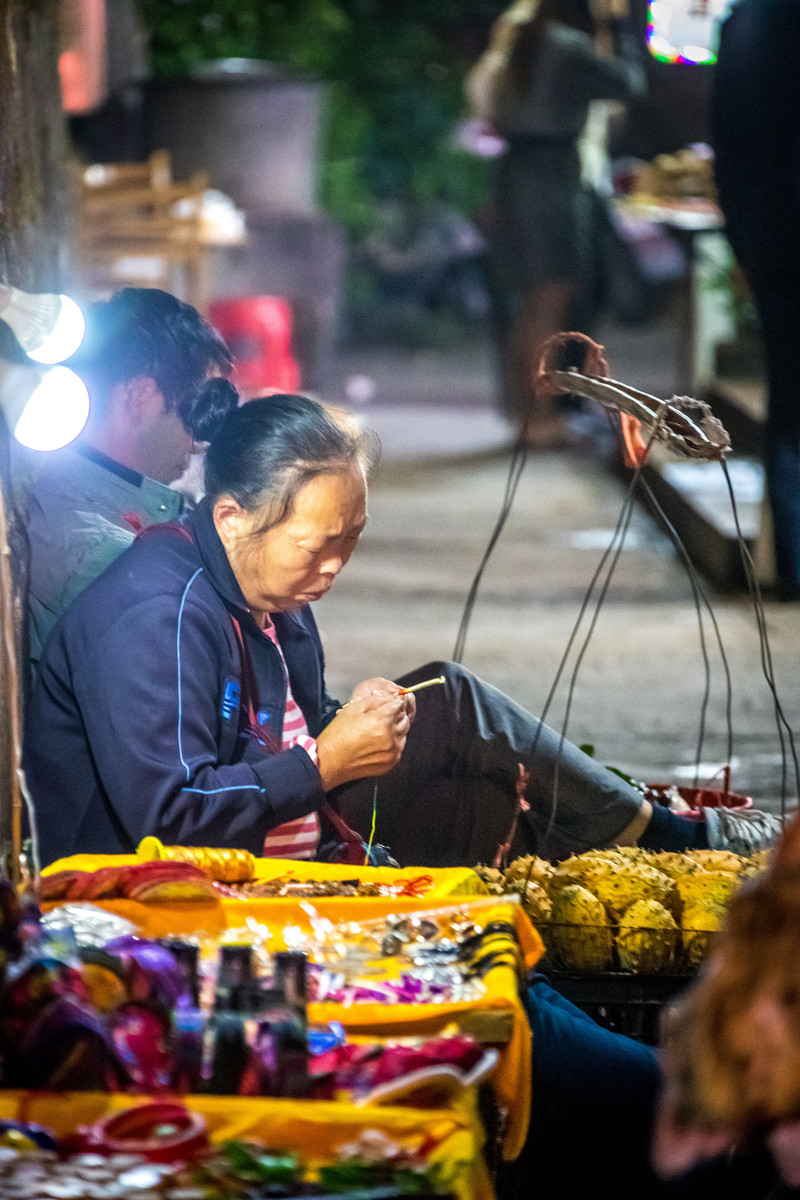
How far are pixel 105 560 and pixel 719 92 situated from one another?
11.7ft

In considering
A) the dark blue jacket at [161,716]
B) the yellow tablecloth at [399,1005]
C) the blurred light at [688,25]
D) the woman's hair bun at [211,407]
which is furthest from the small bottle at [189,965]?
the blurred light at [688,25]

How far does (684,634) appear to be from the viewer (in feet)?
18.1

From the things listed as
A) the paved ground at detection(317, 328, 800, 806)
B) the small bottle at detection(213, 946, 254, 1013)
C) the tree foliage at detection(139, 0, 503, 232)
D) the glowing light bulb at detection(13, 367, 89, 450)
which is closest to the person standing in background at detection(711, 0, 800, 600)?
the paved ground at detection(317, 328, 800, 806)

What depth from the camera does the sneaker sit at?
2533 millimetres

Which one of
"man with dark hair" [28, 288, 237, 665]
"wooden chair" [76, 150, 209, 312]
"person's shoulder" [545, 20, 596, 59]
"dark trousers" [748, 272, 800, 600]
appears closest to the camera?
"man with dark hair" [28, 288, 237, 665]

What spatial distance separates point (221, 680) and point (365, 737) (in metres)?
0.24

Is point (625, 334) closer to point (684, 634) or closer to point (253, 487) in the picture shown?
point (684, 634)

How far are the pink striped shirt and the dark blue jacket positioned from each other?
0.09ft

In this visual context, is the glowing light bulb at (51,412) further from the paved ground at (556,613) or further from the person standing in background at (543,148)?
the person standing in background at (543,148)

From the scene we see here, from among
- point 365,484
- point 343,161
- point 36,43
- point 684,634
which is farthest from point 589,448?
point 365,484

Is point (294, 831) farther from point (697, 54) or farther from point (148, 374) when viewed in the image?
point (697, 54)

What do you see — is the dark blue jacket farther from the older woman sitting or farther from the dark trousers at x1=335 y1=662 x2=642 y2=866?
the dark trousers at x1=335 y1=662 x2=642 y2=866

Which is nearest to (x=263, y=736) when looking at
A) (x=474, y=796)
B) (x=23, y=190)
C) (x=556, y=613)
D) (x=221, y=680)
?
(x=221, y=680)

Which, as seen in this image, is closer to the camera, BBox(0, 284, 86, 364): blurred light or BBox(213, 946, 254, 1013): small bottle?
BBox(213, 946, 254, 1013): small bottle
